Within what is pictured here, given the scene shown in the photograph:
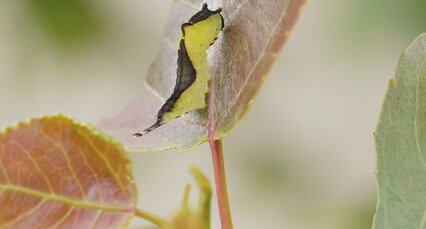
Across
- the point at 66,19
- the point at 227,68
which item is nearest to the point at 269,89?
the point at 66,19

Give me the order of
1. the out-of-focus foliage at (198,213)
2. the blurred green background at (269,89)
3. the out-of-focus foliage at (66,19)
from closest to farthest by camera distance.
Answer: the out-of-focus foliage at (198,213) → the blurred green background at (269,89) → the out-of-focus foliage at (66,19)

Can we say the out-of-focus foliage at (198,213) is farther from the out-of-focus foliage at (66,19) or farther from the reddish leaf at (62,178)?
the out-of-focus foliage at (66,19)

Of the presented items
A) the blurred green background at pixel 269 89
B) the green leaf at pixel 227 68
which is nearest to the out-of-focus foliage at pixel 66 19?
the blurred green background at pixel 269 89

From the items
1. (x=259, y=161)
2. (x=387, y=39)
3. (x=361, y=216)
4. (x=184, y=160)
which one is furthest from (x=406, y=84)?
(x=184, y=160)

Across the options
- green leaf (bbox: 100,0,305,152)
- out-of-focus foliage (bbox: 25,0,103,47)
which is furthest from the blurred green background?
green leaf (bbox: 100,0,305,152)

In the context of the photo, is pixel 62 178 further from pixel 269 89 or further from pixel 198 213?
pixel 269 89
